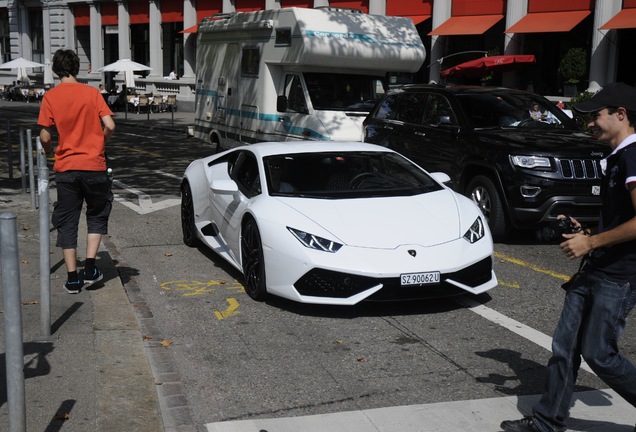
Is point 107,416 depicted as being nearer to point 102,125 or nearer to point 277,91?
point 102,125

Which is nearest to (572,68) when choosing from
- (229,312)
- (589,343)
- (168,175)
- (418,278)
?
(168,175)

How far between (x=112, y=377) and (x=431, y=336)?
2420 mm

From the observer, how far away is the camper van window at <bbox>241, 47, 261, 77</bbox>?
16.3 m

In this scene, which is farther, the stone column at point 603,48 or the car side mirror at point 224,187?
the stone column at point 603,48

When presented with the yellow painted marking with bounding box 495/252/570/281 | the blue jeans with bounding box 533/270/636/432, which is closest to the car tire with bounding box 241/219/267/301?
the yellow painted marking with bounding box 495/252/570/281

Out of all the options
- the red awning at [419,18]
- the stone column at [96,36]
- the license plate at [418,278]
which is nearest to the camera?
the license plate at [418,278]

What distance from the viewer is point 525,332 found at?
6883 millimetres

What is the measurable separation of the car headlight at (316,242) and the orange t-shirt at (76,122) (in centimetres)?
183

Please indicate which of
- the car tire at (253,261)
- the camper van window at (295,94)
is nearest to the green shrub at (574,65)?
the camper van window at (295,94)

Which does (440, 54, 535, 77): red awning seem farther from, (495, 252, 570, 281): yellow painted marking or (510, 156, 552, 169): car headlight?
(495, 252, 570, 281): yellow painted marking

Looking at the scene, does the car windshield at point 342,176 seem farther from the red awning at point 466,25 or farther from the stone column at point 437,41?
the stone column at point 437,41

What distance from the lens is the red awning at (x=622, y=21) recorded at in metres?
23.7

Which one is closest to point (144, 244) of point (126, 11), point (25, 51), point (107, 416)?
point (107, 416)

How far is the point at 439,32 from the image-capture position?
1168 inches
